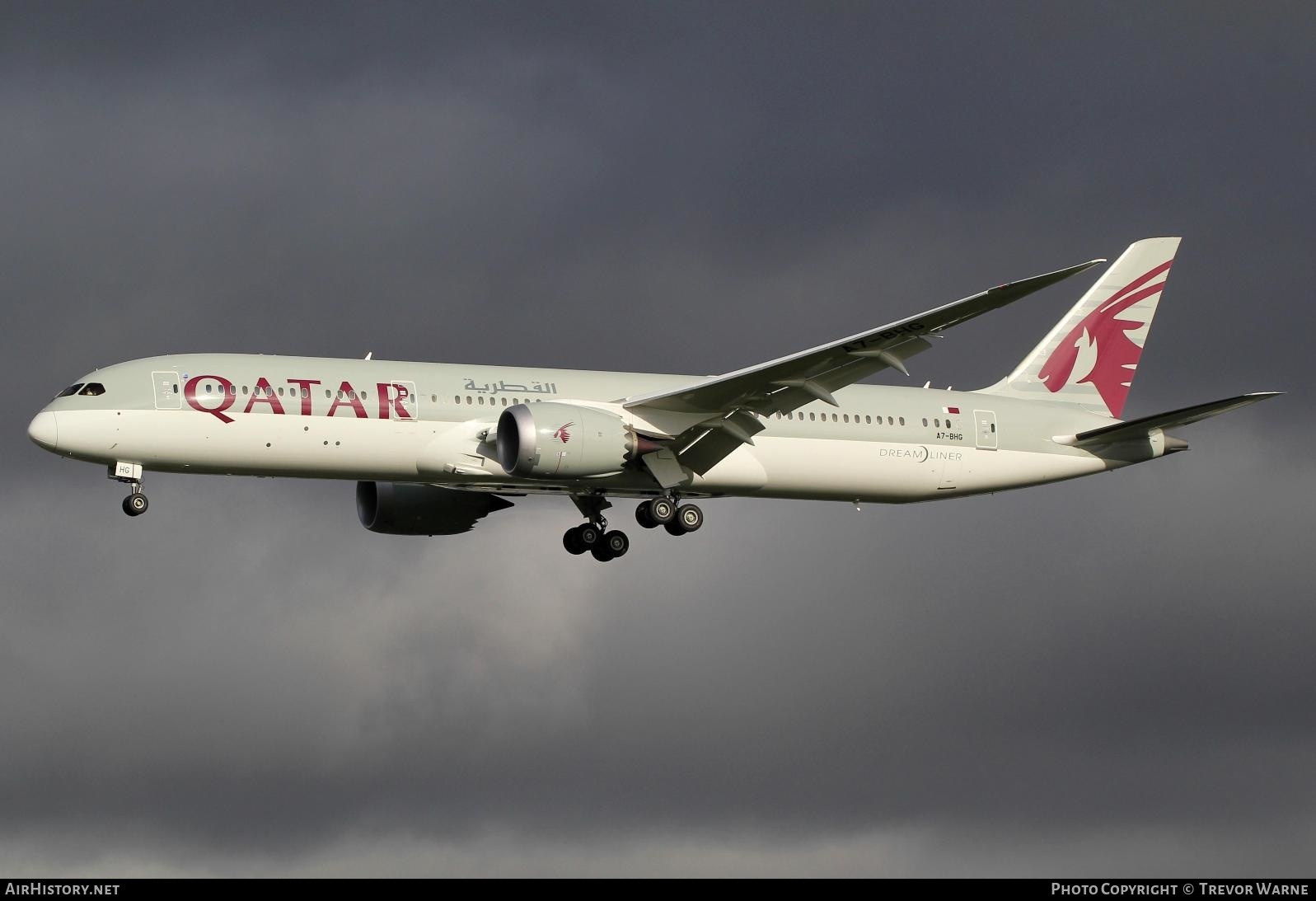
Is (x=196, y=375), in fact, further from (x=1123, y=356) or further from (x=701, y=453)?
(x=1123, y=356)

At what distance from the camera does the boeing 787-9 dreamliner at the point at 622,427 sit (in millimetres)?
55219

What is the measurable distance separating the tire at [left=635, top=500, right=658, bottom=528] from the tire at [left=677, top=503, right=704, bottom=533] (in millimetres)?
746

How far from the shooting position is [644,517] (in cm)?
6097

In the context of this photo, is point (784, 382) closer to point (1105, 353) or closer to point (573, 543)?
point (573, 543)

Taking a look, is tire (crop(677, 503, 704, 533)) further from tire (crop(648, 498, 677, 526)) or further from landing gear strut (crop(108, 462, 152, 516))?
landing gear strut (crop(108, 462, 152, 516))

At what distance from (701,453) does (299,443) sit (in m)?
11.6

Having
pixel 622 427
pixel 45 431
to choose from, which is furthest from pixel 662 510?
pixel 45 431

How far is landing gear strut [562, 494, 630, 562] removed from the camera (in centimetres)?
6425

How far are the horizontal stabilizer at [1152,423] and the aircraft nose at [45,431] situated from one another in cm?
3017

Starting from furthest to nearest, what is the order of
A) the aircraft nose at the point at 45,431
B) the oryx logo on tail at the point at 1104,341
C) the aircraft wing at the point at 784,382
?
the oryx logo on tail at the point at 1104,341 → the aircraft nose at the point at 45,431 → the aircraft wing at the point at 784,382

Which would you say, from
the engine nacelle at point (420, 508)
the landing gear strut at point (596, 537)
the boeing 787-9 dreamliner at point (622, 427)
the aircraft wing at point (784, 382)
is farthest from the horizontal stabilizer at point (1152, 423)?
the engine nacelle at point (420, 508)

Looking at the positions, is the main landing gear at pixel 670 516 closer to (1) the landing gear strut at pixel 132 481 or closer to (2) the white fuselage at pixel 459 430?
(2) the white fuselage at pixel 459 430
